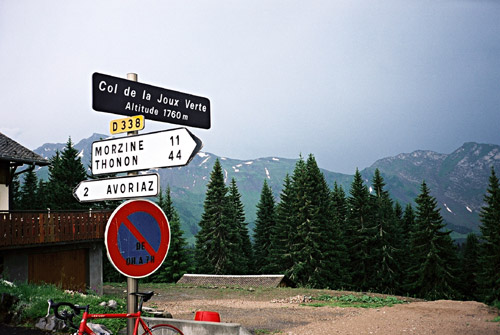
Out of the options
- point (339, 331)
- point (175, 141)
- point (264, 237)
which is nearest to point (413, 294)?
point (264, 237)

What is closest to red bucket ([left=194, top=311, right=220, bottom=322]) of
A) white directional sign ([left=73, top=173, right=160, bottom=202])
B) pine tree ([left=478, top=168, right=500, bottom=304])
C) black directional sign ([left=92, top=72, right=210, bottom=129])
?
black directional sign ([left=92, top=72, right=210, bottom=129])

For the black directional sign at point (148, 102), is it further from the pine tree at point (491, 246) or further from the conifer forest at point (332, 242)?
the pine tree at point (491, 246)

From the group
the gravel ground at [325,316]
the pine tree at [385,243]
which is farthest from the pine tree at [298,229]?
the gravel ground at [325,316]

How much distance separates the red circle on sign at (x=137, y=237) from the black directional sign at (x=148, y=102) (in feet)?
4.30

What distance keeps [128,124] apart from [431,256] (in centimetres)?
5120

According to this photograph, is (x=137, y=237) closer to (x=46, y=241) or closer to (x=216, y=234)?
(x=46, y=241)

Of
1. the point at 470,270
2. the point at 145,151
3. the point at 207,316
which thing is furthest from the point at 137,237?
the point at 470,270

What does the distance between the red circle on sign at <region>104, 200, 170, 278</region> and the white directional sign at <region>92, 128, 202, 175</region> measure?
51 centimetres

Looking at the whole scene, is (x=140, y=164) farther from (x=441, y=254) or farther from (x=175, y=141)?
(x=441, y=254)

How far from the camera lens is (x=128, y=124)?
524 cm

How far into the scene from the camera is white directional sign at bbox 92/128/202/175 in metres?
4.85

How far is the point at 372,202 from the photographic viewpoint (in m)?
55.2

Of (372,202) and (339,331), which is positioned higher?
(372,202)

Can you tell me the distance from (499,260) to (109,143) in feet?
175
